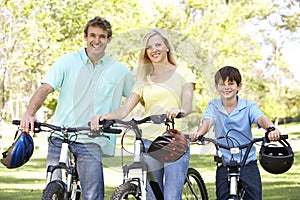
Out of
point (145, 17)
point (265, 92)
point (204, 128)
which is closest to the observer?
point (204, 128)

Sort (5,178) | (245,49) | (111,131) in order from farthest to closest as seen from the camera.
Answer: (245,49)
(5,178)
(111,131)

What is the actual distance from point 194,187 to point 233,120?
1.12 metres

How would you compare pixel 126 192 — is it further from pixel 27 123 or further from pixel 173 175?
pixel 27 123

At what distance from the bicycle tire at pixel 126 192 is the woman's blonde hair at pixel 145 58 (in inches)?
38.2

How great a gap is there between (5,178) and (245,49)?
24.6m

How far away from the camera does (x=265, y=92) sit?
55.4 m

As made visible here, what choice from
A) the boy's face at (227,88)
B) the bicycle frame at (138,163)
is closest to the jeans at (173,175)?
the bicycle frame at (138,163)

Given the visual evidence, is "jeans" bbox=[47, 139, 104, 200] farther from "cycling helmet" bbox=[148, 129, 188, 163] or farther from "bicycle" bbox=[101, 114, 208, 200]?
"cycling helmet" bbox=[148, 129, 188, 163]

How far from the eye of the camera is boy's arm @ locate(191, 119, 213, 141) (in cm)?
528

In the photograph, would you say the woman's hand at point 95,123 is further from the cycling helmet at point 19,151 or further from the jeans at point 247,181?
the jeans at point 247,181

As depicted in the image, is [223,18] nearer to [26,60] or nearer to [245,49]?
[245,49]

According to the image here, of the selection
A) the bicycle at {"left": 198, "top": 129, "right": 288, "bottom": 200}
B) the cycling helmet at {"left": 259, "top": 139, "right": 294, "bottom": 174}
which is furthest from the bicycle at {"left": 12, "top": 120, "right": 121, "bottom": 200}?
the cycling helmet at {"left": 259, "top": 139, "right": 294, "bottom": 174}

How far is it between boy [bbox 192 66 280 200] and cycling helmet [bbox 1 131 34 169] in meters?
1.38

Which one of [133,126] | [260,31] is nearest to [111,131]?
[133,126]
